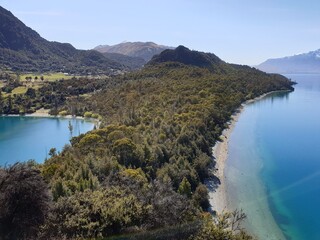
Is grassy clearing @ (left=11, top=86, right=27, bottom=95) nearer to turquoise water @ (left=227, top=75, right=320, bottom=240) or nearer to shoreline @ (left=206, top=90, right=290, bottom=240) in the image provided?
turquoise water @ (left=227, top=75, right=320, bottom=240)

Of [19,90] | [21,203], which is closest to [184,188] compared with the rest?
[21,203]

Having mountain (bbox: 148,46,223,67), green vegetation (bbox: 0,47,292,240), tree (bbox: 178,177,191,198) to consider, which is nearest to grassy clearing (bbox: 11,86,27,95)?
green vegetation (bbox: 0,47,292,240)

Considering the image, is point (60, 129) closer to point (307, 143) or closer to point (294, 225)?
point (307, 143)

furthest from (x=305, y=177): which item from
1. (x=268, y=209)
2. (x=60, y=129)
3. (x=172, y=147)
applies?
(x=60, y=129)

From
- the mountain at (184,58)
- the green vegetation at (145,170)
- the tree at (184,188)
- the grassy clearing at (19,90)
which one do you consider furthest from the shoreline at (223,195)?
the mountain at (184,58)

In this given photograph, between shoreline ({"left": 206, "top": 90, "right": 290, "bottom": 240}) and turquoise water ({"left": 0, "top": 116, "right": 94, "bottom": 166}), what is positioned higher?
turquoise water ({"left": 0, "top": 116, "right": 94, "bottom": 166})

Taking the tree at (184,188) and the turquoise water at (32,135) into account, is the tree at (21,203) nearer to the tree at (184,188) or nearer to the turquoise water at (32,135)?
the tree at (184,188)
